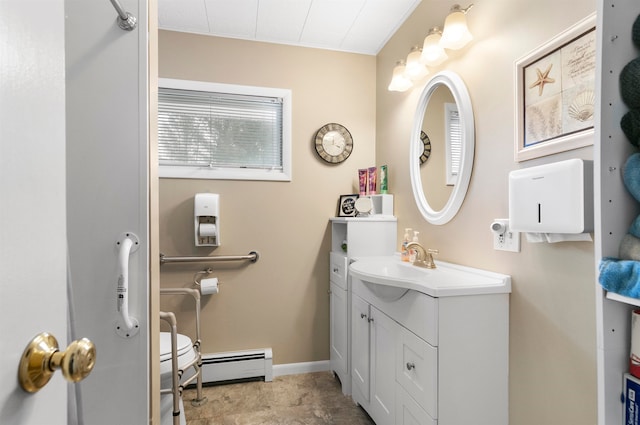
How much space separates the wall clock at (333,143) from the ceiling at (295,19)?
0.67 metres

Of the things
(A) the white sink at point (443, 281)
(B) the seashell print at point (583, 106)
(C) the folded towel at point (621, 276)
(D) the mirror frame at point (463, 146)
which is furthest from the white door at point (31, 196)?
(D) the mirror frame at point (463, 146)

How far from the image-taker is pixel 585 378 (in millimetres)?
1015

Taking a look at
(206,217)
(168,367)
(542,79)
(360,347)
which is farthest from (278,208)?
(542,79)

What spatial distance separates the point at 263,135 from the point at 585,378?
7.56 ft

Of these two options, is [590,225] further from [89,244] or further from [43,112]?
[89,244]

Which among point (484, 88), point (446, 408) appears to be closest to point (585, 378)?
point (446, 408)

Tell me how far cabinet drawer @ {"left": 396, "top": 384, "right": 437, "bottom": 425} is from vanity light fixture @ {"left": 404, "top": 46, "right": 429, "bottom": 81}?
1.72 metres

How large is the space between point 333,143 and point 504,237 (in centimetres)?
155

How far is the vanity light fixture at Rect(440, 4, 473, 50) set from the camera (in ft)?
4.87

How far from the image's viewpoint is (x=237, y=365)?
2.35 meters

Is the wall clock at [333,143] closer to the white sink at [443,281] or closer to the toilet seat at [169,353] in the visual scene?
the white sink at [443,281]

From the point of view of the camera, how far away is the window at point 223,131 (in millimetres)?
2344

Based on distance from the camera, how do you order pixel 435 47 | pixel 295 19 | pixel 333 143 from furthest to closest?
pixel 333 143 < pixel 295 19 < pixel 435 47

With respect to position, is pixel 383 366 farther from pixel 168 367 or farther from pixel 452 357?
pixel 168 367
